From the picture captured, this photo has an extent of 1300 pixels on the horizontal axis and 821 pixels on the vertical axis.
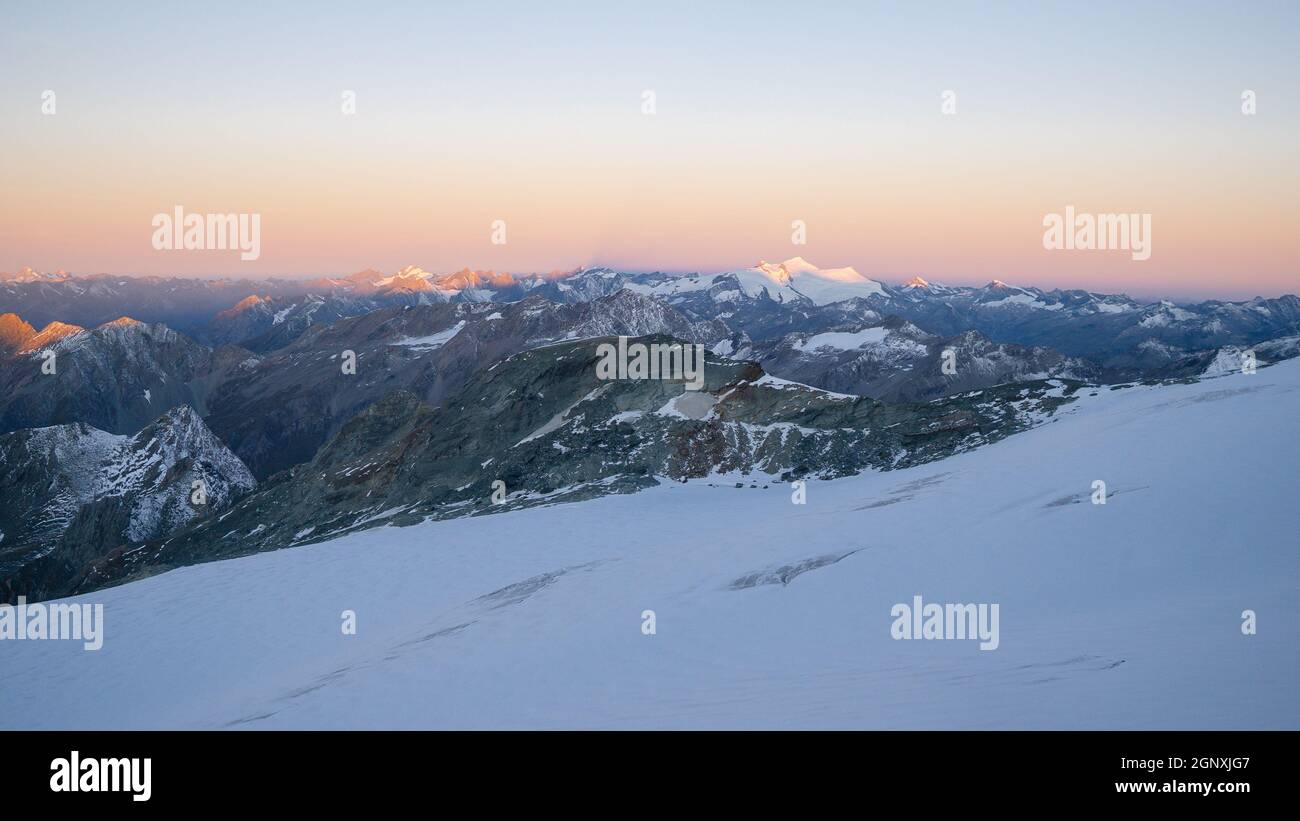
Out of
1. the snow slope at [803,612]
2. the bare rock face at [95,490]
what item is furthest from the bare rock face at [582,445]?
the bare rock face at [95,490]

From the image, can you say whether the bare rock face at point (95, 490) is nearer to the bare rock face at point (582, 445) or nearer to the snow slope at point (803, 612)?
the bare rock face at point (582, 445)

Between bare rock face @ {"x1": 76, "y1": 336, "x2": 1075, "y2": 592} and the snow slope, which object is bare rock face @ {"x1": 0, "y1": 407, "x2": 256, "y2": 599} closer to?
bare rock face @ {"x1": 76, "y1": 336, "x2": 1075, "y2": 592}

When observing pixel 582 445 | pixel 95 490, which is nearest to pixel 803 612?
pixel 582 445

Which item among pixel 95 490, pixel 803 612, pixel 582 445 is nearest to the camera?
pixel 803 612

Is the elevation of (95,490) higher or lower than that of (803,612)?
lower

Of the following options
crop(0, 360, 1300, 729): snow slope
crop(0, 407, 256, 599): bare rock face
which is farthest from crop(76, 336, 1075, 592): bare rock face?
crop(0, 407, 256, 599): bare rock face

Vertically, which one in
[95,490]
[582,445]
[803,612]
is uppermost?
[803,612]

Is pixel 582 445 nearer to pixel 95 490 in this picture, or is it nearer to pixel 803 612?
pixel 803 612

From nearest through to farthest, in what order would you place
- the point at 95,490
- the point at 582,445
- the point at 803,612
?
the point at 803,612
the point at 582,445
the point at 95,490

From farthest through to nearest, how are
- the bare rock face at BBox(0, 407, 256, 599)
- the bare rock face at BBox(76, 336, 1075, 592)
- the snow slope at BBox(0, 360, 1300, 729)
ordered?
the bare rock face at BBox(0, 407, 256, 599) → the bare rock face at BBox(76, 336, 1075, 592) → the snow slope at BBox(0, 360, 1300, 729)
